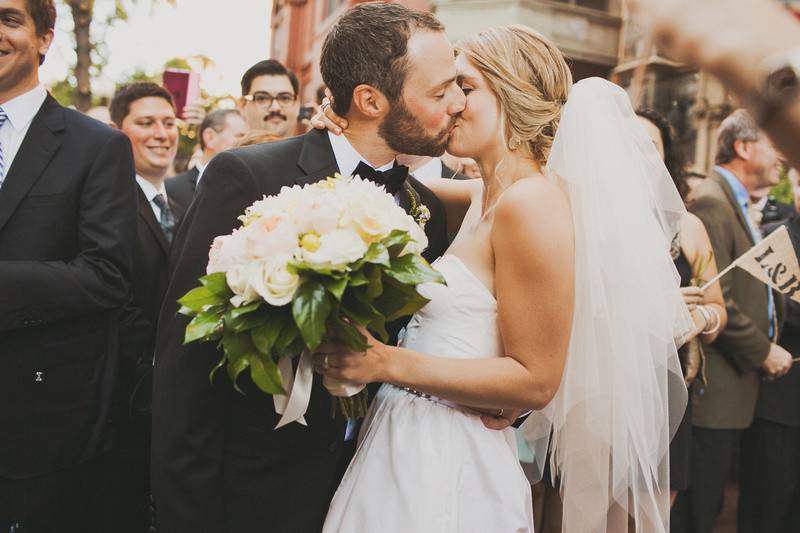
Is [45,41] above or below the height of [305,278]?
above

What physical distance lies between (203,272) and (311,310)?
0.61m

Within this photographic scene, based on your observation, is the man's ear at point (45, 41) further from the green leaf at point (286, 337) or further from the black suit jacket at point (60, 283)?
the green leaf at point (286, 337)

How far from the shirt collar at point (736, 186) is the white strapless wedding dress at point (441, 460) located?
2.88 metres

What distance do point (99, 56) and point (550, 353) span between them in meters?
9.30

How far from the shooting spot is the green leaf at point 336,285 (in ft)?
5.64

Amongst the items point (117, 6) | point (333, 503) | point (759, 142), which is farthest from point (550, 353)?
point (117, 6)

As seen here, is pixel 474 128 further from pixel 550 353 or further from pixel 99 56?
pixel 99 56

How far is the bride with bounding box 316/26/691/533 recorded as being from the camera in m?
2.27

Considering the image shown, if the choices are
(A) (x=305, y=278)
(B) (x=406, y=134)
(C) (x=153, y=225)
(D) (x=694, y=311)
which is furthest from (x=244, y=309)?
(D) (x=694, y=311)

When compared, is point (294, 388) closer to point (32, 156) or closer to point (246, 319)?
point (246, 319)

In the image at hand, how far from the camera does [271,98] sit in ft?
17.8

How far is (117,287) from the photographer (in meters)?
2.78

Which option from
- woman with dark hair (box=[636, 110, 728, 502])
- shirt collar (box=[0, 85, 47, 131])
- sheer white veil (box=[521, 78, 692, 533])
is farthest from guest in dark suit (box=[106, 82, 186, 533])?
woman with dark hair (box=[636, 110, 728, 502])

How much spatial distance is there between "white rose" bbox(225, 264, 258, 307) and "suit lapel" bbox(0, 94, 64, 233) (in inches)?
48.8
